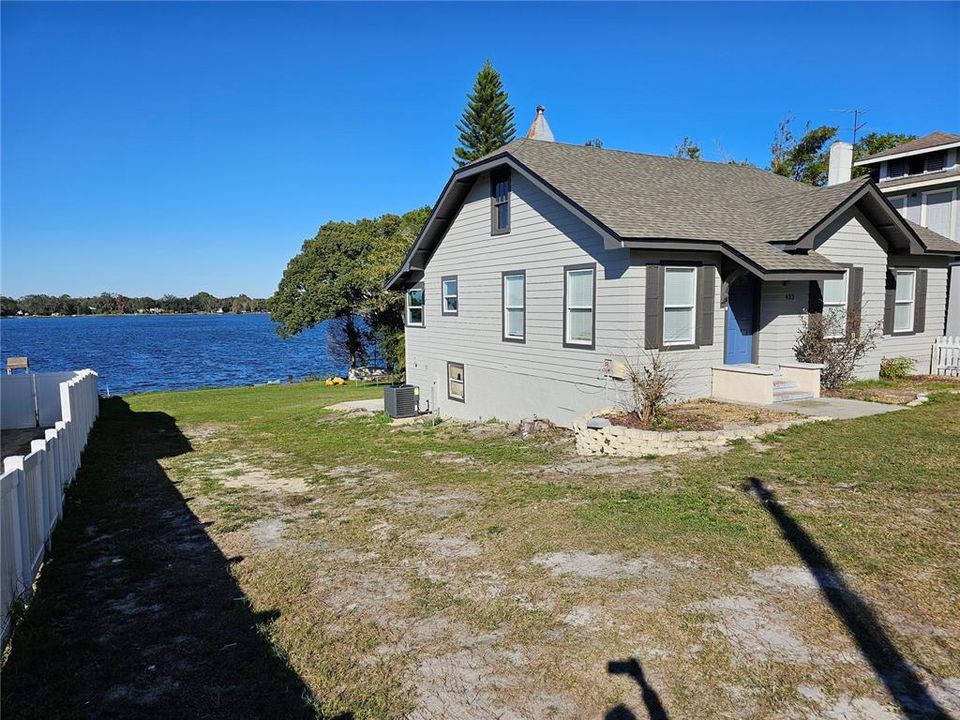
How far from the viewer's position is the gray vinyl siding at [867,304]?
1373cm

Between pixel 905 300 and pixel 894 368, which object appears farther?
pixel 905 300

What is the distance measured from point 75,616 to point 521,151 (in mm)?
13259

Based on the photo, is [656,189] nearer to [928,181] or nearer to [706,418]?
[706,418]

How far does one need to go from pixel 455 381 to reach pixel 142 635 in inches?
567

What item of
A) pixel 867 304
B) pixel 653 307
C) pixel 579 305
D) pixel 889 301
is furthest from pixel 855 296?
pixel 579 305

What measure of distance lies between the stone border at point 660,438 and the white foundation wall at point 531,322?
1763 mm

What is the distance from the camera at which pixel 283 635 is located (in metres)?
4.79

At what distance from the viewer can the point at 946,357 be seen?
1652cm

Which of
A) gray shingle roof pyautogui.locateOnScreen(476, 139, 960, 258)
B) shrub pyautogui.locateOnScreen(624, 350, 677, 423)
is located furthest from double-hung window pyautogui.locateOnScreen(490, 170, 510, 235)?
shrub pyautogui.locateOnScreen(624, 350, 677, 423)

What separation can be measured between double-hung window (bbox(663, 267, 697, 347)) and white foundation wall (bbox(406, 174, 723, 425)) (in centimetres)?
34

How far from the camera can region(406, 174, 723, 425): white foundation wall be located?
12500 millimetres

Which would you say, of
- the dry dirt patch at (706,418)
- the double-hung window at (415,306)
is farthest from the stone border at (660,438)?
the double-hung window at (415,306)

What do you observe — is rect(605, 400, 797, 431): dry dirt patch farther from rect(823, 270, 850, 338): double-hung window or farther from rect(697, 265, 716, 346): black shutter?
rect(823, 270, 850, 338): double-hung window

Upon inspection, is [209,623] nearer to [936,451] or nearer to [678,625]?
[678,625]
